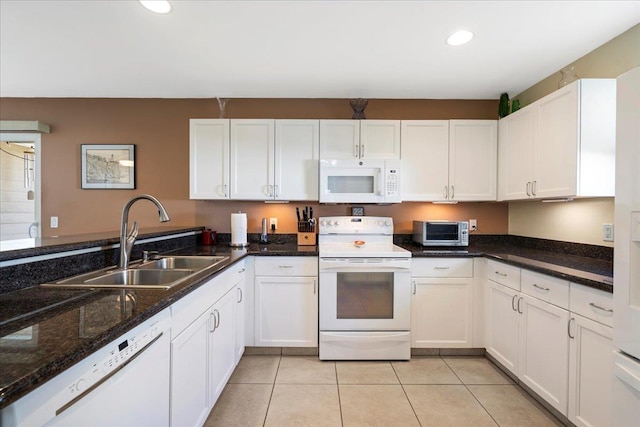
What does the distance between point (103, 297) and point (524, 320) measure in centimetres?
237

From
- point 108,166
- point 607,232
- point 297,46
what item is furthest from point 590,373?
point 108,166

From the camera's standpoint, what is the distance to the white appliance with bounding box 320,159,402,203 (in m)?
2.71

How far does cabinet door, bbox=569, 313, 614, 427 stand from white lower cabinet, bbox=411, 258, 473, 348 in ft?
2.92

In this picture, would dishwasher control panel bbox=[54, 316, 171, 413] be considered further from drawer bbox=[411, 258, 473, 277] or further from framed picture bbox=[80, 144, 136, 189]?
framed picture bbox=[80, 144, 136, 189]

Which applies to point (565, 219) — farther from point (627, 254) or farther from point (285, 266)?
point (285, 266)

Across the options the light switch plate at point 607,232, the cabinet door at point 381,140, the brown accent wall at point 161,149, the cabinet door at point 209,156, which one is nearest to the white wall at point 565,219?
the light switch plate at point 607,232

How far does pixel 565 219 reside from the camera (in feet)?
7.78

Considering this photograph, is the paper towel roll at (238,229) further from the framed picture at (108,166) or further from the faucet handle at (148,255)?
the framed picture at (108,166)

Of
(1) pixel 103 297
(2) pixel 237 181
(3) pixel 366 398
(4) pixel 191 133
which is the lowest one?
(3) pixel 366 398

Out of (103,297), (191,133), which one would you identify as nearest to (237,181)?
(191,133)

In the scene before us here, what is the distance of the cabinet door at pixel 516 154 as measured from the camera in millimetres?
2389

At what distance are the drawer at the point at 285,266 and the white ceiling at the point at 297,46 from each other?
1.55 meters

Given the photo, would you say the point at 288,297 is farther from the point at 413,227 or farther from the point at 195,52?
the point at 195,52

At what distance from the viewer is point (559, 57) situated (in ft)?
7.29
